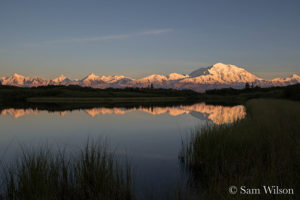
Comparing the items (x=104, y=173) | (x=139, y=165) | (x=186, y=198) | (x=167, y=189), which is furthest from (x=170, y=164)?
(x=104, y=173)

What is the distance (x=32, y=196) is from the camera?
15.5 ft

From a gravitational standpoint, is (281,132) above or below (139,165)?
above

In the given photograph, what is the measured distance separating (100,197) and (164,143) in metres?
9.58

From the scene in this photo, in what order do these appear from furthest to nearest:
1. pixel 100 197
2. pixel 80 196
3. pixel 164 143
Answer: pixel 164 143 < pixel 80 196 < pixel 100 197

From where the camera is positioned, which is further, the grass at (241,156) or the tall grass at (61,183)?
the grass at (241,156)

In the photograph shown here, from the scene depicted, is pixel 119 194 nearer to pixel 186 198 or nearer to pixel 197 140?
pixel 186 198

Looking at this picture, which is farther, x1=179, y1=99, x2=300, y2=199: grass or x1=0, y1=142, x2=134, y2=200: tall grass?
x1=179, y1=99, x2=300, y2=199: grass

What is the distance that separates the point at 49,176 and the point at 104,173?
1.32 metres

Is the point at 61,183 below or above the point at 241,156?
below

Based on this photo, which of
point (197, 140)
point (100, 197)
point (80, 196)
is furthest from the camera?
point (197, 140)

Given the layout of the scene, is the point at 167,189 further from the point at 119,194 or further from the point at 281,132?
the point at 281,132

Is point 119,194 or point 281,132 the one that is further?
point 281,132

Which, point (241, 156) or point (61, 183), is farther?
point (241, 156)

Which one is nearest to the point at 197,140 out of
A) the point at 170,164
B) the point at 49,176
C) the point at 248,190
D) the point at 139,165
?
the point at 170,164
